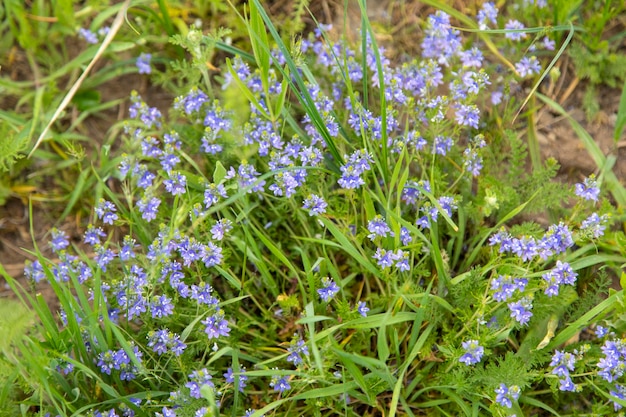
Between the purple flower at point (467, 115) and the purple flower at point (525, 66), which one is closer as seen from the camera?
the purple flower at point (467, 115)

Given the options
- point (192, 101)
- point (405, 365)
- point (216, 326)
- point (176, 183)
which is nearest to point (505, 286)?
point (405, 365)

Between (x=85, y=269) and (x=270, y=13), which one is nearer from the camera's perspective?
(x=85, y=269)

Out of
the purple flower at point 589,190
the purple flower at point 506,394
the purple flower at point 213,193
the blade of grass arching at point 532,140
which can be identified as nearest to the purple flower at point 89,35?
the purple flower at point 213,193

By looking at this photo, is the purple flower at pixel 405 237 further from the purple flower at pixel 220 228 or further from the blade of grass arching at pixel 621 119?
the blade of grass arching at pixel 621 119

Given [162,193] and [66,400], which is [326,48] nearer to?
[162,193]

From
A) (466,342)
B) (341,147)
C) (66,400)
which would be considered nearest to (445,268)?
(466,342)

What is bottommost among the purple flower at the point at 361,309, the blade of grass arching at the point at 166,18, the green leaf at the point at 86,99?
the purple flower at the point at 361,309

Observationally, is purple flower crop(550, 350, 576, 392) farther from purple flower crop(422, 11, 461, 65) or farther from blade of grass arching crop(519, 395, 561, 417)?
purple flower crop(422, 11, 461, 65)
